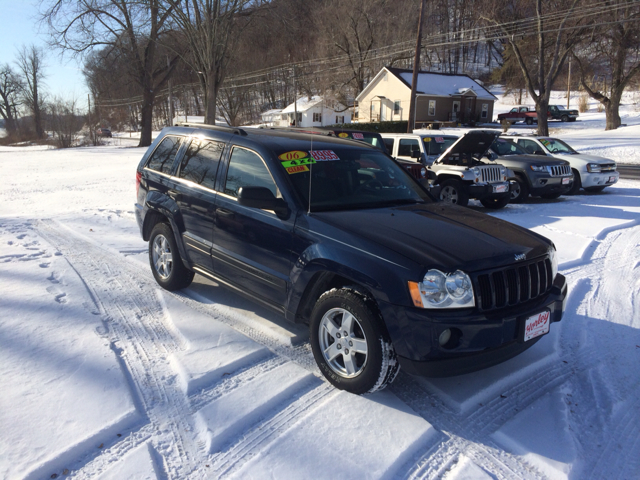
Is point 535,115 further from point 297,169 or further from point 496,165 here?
point 297,169

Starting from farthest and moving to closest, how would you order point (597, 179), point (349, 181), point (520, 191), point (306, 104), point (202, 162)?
point (306, 104), point (597, 179), point (520, 191), point (202, 162), point (349, 181)

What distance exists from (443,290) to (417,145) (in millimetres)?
9273

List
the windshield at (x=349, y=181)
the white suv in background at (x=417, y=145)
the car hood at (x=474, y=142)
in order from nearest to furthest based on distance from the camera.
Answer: the windshield at (x=349, y=181)
the car hood at (x=474, y=142)
the white suv in background at (x=417, y=145)

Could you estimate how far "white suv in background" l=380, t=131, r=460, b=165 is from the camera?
11648 mm

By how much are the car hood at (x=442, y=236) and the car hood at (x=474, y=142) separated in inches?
257

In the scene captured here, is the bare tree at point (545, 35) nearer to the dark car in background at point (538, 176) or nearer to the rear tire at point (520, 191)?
the dark car in background at point (538, 176)

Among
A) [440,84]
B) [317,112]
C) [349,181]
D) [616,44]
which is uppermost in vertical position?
[616,44]

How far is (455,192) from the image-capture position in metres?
10.7

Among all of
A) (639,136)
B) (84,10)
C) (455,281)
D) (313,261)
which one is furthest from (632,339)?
(639,136)

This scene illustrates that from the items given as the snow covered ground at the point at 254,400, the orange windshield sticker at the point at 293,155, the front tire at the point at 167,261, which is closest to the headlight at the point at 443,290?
the snow covered ground at the point at 254,400

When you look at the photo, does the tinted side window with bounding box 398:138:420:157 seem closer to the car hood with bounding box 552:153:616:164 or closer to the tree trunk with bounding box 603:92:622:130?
the car hood with bounding box 552:153:616:164

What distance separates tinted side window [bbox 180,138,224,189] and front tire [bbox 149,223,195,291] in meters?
0.70

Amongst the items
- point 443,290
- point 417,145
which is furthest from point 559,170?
point 443,290

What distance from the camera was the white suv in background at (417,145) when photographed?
11.6m
